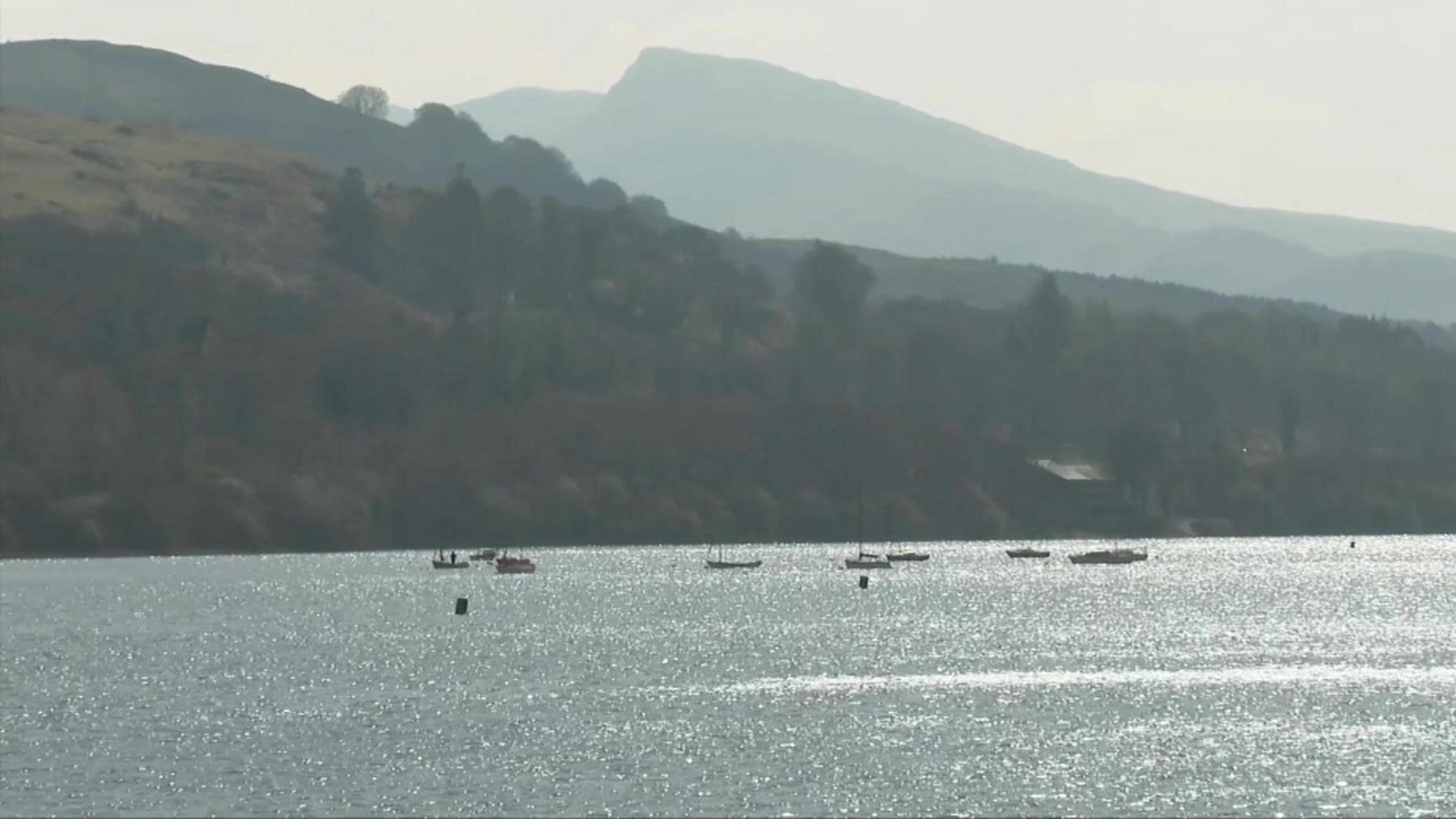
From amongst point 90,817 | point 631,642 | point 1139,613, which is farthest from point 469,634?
point 90,817

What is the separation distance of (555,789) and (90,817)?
53.3 ft

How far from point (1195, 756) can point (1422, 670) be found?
47.1m

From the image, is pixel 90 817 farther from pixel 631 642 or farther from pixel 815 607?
pixel 815 607

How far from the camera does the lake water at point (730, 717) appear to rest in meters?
85.4

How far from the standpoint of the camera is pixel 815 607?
200m

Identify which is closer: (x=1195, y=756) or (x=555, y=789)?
(x=555, y=789)

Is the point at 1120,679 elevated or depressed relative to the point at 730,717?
elevated

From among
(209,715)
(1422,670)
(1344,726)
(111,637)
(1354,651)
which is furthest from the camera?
(111,637)

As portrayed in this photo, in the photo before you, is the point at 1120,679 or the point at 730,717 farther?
the point at 1120,679

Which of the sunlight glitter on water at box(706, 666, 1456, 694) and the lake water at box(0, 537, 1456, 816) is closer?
the lake water at box(0, 537, 1456, 816)

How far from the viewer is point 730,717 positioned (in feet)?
365

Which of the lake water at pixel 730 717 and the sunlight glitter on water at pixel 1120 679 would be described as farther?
the sunlight glitter on water at pixel 1120 679

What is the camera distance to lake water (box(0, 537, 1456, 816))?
280ft

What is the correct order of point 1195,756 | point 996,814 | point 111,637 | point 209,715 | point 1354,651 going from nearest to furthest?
point 996,814 < point 1195,756 < point 209,715 < point 1354,651 < point 111,637
